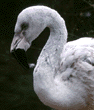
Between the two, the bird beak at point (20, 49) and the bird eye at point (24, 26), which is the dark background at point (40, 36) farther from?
the bird eye at point (24, 26)

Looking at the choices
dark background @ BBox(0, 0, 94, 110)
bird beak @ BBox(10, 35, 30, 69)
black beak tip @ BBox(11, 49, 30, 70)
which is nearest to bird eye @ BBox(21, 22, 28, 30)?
bird beak @ BBox(10, 35, 30, 69)

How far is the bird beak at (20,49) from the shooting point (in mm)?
1910

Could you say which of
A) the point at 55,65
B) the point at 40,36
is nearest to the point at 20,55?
the point at 55,65

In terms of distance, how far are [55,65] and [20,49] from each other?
45cm

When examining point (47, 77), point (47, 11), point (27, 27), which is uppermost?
point (47, 11)

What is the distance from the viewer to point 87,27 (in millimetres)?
6754

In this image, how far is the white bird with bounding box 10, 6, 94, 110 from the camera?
194 centimetres

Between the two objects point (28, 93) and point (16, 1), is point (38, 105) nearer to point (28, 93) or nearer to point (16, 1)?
point (28, 93)

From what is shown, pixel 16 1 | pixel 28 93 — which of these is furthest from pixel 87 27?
pixel 28 93

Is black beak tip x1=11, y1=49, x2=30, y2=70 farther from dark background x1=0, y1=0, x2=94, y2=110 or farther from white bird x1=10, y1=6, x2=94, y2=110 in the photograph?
dark background x1=0, y1=0, x2=94, y2=110

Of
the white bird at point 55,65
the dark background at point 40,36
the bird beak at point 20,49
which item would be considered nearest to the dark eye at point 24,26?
the white bird at point 55,65

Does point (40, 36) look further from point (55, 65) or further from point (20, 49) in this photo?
point (20, 49)

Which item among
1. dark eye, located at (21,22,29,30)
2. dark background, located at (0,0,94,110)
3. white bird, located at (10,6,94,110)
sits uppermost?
dark eye, located at (21,22,29,30)

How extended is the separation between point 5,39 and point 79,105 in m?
4.56
